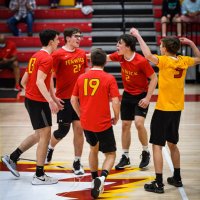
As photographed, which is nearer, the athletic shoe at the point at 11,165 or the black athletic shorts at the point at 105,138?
the black athletic shorts at the point at 105,138

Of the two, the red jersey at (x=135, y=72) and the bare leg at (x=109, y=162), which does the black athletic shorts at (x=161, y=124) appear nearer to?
the bare leg at (x=109, y=162)

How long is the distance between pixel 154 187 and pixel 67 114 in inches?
58.1

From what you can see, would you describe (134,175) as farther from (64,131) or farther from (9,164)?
(9,164)

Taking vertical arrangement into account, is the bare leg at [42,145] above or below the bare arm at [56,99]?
below

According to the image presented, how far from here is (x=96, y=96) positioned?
5551 millimetres

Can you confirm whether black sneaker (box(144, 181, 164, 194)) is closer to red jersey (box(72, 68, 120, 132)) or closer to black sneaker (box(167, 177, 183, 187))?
black sneaker (box(167, 177, 183, 187))

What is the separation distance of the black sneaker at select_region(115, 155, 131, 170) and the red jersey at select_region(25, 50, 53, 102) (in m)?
1.34

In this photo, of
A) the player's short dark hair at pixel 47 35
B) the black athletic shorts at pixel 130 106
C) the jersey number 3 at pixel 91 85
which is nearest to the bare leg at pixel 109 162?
the jersey number 3 at pixel 91 85

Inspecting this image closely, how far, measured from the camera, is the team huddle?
5.58 metres

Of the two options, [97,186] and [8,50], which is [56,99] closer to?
[97,186]

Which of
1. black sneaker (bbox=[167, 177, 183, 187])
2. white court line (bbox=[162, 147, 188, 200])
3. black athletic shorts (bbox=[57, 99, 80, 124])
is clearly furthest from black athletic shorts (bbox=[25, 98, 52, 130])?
white court line (bbox=[162, 147, 188, 200])

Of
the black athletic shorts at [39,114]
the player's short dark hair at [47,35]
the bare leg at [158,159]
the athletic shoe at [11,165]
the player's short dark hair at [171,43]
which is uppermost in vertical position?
the player's short dark hair at [47,35]

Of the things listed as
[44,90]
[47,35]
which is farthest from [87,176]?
[47,35]

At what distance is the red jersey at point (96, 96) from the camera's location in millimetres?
5527
